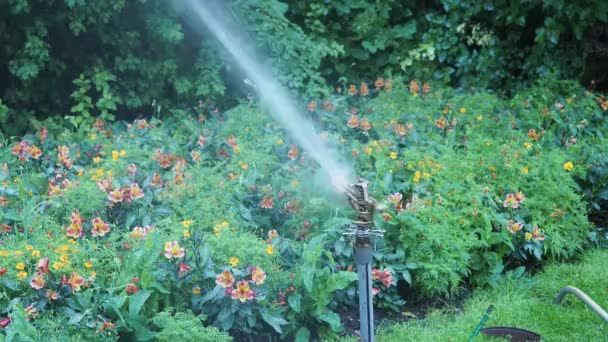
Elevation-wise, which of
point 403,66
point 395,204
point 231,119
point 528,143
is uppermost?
point 403,66

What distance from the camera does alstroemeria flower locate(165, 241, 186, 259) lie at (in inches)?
134

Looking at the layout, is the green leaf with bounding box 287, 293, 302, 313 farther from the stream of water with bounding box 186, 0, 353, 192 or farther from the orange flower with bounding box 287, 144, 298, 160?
the stream of water with bounding box 186, 0, 353, 192

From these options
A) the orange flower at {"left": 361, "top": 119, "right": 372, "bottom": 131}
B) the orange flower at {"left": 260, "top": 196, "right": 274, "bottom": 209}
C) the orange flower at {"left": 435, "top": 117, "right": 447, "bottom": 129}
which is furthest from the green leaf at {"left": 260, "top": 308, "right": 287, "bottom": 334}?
the orange flower at {"left": 435, "top": 117, "right": 447, "bottom": 129}

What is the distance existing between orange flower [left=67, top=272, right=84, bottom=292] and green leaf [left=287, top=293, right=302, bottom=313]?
0.92 metres

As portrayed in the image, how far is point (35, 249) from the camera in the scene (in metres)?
3.46

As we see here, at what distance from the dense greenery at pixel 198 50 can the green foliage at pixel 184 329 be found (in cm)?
330

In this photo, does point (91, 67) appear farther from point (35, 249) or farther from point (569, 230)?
point (569, 230)

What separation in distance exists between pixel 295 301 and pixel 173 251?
23.5 inches

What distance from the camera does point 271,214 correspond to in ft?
14.1

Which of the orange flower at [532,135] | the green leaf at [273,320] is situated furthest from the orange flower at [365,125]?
the green leaf at [273,320]

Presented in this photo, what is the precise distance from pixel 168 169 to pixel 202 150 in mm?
353

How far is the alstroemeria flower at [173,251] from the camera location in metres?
3.39

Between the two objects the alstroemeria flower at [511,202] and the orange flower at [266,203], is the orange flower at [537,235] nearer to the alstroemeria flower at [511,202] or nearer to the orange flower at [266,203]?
the alstroemeria flower at [511,202]

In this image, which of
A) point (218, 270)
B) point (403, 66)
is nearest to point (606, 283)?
point (218, 270)
